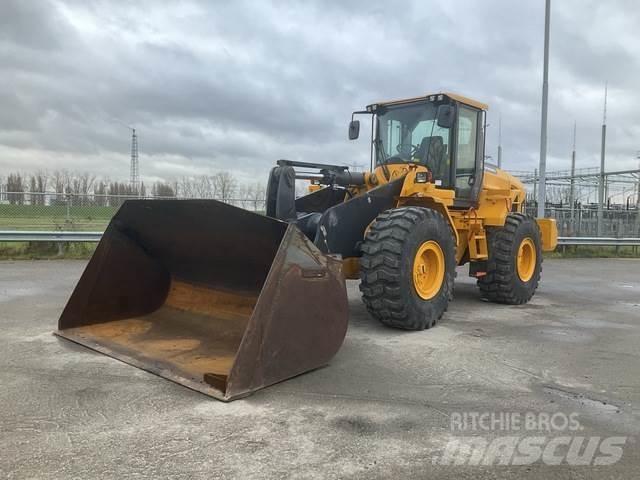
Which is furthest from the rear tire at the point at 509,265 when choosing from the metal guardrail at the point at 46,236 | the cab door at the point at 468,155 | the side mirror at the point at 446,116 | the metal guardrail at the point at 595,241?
the metal guardrail at the point at 595,241

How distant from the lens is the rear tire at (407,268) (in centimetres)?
568

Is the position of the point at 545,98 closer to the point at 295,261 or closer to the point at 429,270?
the point at 429,270

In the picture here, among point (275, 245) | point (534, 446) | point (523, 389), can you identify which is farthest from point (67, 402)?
point (523, 389)

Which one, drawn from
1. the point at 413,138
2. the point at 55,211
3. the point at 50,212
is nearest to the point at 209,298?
the point at 413,138

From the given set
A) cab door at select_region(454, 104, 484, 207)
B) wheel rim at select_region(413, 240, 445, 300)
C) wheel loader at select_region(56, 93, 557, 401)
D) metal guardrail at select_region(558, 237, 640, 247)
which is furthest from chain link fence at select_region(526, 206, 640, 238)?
wheel rim at select_region(413, 240, 445, 300)

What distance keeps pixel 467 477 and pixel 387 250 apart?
296cm

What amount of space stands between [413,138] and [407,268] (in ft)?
8.24

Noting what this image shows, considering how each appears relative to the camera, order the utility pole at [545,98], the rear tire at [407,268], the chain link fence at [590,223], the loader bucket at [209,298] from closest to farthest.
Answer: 1. the loader bucket at [209,298]
2. the rear tire at [407,268]
3. the utility pole at [545,98]
4. the chain link fence at [590,223]

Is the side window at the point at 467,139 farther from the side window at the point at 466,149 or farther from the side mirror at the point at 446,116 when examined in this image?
the side mirror at the point at 446,116

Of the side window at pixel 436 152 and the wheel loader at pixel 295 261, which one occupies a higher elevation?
the side window at pixel 436 152

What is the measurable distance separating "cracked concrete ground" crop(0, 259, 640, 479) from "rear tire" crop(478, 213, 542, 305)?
1483mm

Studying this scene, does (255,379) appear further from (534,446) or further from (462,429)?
(534,446)

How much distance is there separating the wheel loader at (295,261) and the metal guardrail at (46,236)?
800 centimetres

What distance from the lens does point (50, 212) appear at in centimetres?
1486
